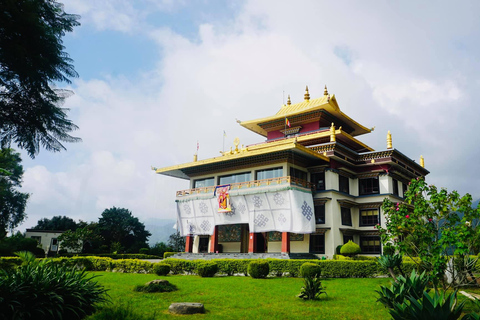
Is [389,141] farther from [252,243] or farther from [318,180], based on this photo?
[252,243]

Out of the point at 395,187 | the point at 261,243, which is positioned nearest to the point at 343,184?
the point at 395,187

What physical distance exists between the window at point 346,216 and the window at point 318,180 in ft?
7.57

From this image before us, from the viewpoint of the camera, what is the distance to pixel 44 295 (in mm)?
8000

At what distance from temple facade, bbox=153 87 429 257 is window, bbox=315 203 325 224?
76mm

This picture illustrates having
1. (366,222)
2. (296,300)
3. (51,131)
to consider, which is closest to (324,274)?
(296,300)

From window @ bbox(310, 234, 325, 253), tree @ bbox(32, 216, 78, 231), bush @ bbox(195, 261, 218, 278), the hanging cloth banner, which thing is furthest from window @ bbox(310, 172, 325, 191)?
tree @ bbox(32, 216, 78, 231)

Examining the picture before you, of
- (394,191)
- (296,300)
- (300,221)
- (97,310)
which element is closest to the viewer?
(97,310)

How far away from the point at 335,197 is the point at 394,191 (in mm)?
5637

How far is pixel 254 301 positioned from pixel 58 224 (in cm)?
5155

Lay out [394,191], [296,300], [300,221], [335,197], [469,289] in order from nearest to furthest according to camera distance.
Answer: [296,300], [469,289], [300,221], [335,197], [394,191]

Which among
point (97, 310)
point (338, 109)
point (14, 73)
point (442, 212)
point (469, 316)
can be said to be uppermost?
point (338, 109)

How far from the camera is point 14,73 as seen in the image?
5910mm

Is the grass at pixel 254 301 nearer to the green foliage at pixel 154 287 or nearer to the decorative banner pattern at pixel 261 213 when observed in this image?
the green foliage at pixel 154 287

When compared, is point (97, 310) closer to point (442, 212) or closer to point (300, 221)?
point (442, 212)
